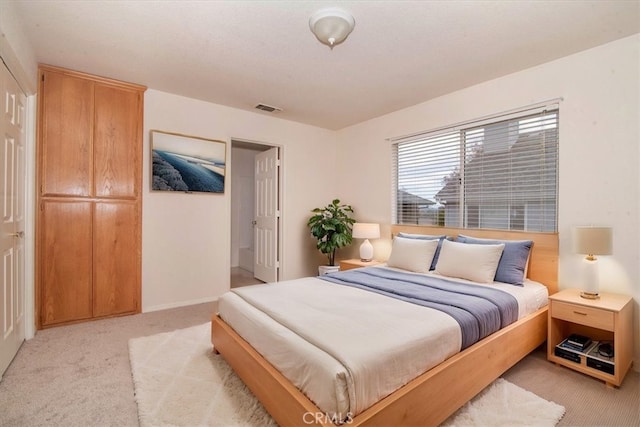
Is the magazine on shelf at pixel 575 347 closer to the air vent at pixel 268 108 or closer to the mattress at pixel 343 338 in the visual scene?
the mattress at pixel 343 338

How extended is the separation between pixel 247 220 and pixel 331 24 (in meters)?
4.95

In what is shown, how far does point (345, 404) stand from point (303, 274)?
3.59 metres

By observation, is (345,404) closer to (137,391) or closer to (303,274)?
(137,391)

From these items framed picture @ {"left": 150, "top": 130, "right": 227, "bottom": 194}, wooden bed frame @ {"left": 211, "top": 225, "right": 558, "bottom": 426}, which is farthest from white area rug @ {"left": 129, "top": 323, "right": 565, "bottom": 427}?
framed picture @ {"left": 150, "top": 130, "right": 227, "bottom": 194}

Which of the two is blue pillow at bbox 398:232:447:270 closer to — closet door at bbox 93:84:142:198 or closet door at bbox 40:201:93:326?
closet door at bbox 93:84:142:198

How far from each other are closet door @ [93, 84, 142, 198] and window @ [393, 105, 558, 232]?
3.13 m

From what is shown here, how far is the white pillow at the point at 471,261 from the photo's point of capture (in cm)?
262

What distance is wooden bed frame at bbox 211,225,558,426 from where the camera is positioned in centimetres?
132

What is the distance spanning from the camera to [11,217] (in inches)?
89.0

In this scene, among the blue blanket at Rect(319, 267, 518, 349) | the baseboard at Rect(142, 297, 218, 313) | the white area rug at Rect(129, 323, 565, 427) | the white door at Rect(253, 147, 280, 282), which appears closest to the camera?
the white area rug at Rect(129, 323, 565, 427)

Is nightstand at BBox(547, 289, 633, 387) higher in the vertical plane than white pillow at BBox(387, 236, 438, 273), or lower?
lower

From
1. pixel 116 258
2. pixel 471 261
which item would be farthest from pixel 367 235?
pixel 116 258

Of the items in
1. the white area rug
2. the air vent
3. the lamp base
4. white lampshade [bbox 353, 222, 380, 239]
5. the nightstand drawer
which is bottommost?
the white area rug

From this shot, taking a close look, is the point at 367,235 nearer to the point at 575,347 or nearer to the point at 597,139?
the point at 575,347
